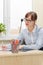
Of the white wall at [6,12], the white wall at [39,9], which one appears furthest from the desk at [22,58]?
the white wall at [6,12]

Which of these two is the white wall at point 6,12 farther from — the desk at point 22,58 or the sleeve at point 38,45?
the desk at point 22,58

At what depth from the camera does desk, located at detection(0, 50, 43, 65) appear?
208 centimetres

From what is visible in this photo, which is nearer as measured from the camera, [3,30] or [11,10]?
[3,30]

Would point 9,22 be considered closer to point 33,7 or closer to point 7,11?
point 7,11

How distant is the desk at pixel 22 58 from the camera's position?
2.08m

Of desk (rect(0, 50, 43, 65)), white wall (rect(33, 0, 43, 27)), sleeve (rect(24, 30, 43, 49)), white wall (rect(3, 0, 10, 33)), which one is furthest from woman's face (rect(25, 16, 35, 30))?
white wall (rect(3, 0, 10, 33))

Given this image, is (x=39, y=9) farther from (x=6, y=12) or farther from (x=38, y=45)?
(x=38, y=45)

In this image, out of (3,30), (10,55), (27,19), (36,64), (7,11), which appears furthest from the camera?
(7,11)

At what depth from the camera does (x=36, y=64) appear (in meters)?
2.23

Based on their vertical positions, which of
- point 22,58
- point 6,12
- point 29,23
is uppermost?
point 6,12

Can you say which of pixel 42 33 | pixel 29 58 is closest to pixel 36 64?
pixel 29 58

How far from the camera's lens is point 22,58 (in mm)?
2152

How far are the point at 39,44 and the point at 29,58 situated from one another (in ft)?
1.23

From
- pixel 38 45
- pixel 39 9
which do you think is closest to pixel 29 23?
pixel 38 45
